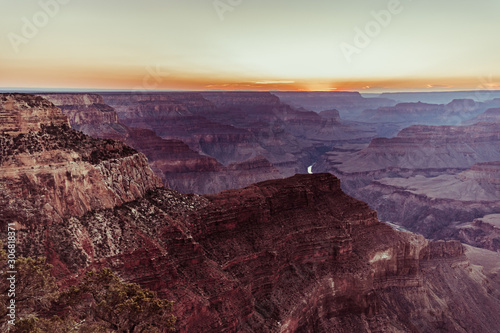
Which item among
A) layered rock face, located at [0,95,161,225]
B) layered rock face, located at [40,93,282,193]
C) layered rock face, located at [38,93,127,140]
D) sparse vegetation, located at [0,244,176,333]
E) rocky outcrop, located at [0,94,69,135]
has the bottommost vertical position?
layered rock face, located at [40,93,282,193]

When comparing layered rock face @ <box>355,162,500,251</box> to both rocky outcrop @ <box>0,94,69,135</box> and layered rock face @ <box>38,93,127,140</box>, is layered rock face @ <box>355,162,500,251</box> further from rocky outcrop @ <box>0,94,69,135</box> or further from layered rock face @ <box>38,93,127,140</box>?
rocky outcrop @ <box>0,94,69,135</box>

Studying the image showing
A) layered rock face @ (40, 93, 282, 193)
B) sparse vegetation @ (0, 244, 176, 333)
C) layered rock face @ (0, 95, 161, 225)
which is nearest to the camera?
sparse vegetation @ (0, 244, 176, 333)

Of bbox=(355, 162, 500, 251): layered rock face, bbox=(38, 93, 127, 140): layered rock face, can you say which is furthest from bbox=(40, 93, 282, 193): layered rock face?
bbox=(355, 162, 500, 251): layered rock face

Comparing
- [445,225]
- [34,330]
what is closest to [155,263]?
[34,330]

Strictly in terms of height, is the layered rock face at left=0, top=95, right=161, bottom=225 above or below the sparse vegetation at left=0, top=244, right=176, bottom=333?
above

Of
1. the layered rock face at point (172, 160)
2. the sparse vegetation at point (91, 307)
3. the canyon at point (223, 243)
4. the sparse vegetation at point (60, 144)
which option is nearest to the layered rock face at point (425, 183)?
the layered rock face at point (172, 160)

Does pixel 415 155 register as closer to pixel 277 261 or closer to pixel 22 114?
pixel 277 261

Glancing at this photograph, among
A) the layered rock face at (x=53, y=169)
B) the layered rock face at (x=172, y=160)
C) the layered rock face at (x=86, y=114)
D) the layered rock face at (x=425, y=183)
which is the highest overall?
the layered rock face at (x=53, y=169)

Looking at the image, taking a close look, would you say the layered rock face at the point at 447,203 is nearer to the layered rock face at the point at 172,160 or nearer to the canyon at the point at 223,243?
the layered rock face at the point at 172,160
